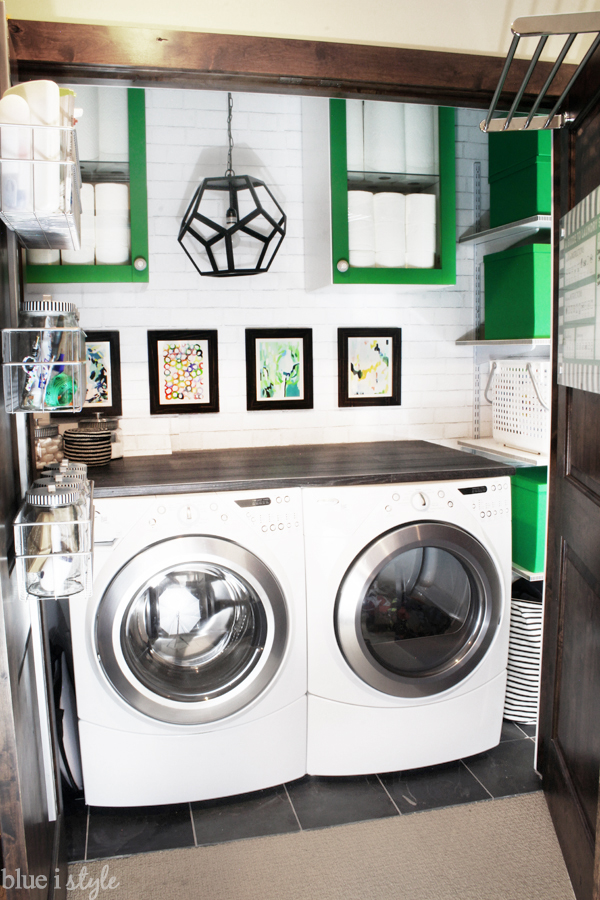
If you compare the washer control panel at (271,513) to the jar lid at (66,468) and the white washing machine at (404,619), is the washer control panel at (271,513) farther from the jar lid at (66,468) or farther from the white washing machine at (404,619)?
the jar lid at (66,468)

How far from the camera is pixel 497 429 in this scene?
2.96 metres

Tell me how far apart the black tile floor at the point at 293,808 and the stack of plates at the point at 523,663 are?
0.26m

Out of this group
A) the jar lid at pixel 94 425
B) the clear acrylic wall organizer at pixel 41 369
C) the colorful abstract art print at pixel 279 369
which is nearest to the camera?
the clear acrylic wall organizer at pixel 41 369

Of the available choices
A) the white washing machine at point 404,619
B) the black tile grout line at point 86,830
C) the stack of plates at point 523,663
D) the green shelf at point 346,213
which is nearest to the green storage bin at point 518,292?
the green shelf at point 346,213

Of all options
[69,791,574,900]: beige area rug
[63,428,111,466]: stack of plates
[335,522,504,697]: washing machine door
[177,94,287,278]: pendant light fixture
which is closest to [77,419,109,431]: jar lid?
[63,428,111,466]: stack of plates

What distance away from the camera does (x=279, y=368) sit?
9.64 ft

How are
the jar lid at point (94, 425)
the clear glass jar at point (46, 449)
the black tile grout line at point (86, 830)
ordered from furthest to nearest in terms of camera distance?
the jar lid at point (94, 425) → the clear glass jar at point (46, 449) → the black tile grout line at point (86, 830)

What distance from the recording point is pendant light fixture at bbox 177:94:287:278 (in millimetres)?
2547

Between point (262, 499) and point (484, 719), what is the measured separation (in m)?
1.17

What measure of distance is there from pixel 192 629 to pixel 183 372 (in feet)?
3.86

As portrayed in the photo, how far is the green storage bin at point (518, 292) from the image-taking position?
2588 millimetres

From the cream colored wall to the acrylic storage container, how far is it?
3.74 feet

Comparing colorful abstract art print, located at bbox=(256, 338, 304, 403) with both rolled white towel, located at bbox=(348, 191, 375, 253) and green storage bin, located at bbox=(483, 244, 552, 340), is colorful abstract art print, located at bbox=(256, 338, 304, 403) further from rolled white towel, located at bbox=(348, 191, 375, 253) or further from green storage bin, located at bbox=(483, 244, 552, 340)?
green storage bin, located at bbox=(483, 244, 552, 340)

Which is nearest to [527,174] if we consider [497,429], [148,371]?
[497,429]
